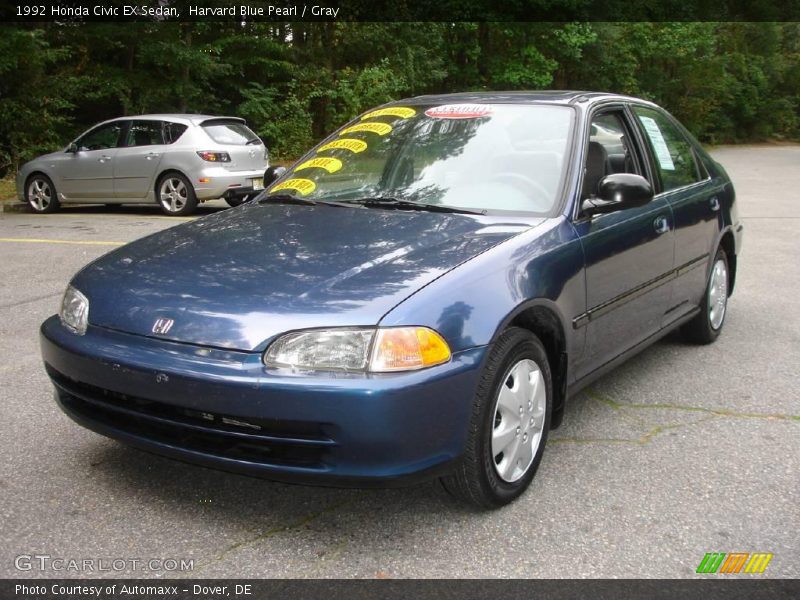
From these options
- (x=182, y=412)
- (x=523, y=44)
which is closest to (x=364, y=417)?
(x=182, y=412)

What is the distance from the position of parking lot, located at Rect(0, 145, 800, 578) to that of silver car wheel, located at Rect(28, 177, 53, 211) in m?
9.89

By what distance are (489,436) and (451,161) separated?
153 centimetres

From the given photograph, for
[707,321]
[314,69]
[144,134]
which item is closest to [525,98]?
[707,321]

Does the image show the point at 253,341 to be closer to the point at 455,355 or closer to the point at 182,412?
the point at 182,412

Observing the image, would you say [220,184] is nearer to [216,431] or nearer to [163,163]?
[163,163]

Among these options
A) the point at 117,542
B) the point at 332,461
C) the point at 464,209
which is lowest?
the point at 117,542

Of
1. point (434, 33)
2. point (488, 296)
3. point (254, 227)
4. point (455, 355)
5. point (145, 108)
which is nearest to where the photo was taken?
point (455, 355)

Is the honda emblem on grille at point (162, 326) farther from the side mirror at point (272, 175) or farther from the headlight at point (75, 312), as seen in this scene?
the side mirror at point (272, 175)

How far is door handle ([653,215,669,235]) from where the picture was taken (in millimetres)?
4484

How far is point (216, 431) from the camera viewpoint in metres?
2.90

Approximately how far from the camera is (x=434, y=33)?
2747cm

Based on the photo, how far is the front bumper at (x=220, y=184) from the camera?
41.8 ft

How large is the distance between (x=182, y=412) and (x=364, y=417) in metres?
0.64

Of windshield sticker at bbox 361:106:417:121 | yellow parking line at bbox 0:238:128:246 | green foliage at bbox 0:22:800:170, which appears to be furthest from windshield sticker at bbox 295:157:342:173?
green foliage at bbox 0:22:800:170
